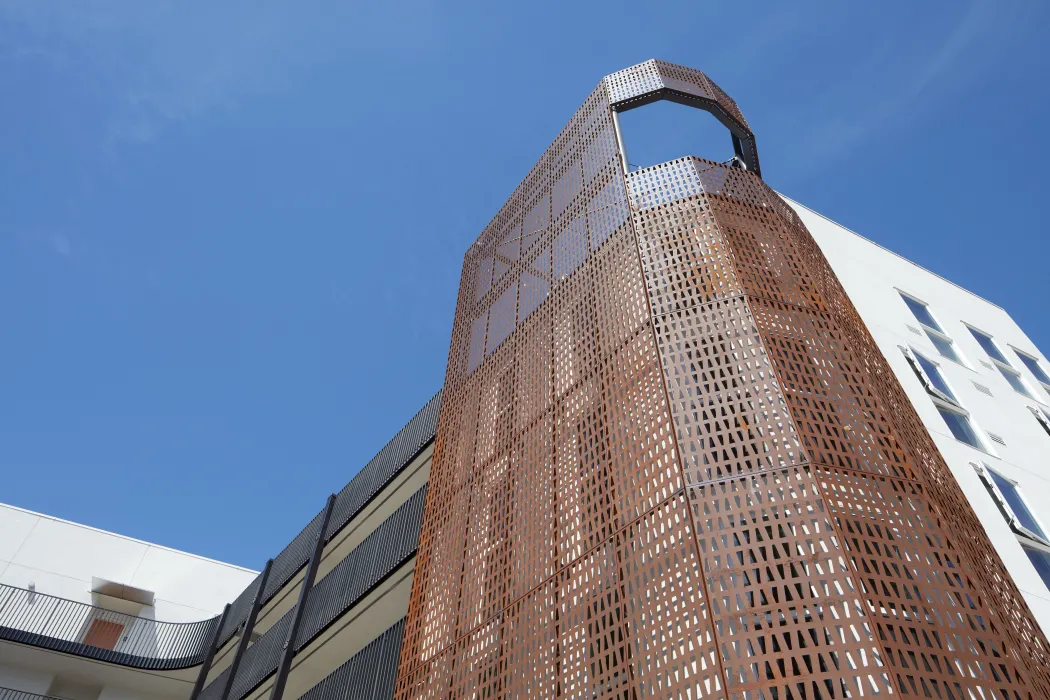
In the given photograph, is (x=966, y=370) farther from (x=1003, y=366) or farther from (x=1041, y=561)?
(x=1041, y=561)

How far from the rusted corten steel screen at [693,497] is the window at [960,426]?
12.4 ft

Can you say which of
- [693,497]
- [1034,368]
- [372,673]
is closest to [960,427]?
[1034,368]

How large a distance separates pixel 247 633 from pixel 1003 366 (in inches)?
744

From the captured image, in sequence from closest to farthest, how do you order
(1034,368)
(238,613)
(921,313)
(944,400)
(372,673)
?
(372,673) → (944,400) → (921,313) → (1034,368) → (238,613)

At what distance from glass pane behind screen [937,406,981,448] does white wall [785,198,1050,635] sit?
196mm

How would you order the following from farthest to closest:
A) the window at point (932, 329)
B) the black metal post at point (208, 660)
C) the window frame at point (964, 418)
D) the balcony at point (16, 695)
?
the black metal post at point (208, 660), the balcony at point (16, 695), the window at point (932, 329), the window frame at point (964, 418)

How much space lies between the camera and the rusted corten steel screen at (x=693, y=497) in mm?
5586

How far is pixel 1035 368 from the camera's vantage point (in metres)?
17.5

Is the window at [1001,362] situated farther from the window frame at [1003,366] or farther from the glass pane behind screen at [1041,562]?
the glass pane behind screen at [1041,562]

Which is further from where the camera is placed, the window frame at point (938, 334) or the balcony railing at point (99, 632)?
the balcony railing at point (99, 632)

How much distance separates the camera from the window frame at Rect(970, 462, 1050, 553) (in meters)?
11.0

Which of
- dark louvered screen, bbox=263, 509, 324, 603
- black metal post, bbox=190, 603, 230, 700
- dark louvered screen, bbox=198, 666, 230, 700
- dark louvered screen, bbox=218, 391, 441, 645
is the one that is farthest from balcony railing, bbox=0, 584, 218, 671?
dark louvered screen, bbox=263, 509, 324, 603

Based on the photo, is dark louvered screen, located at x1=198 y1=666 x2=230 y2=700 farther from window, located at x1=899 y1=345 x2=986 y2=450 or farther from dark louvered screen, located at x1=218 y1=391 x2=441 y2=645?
window, located at x1=899 y1=345 x2=986 y2=450

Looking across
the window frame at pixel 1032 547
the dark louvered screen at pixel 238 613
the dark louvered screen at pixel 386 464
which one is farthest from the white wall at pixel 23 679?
the window frame at pixel 1032 547
